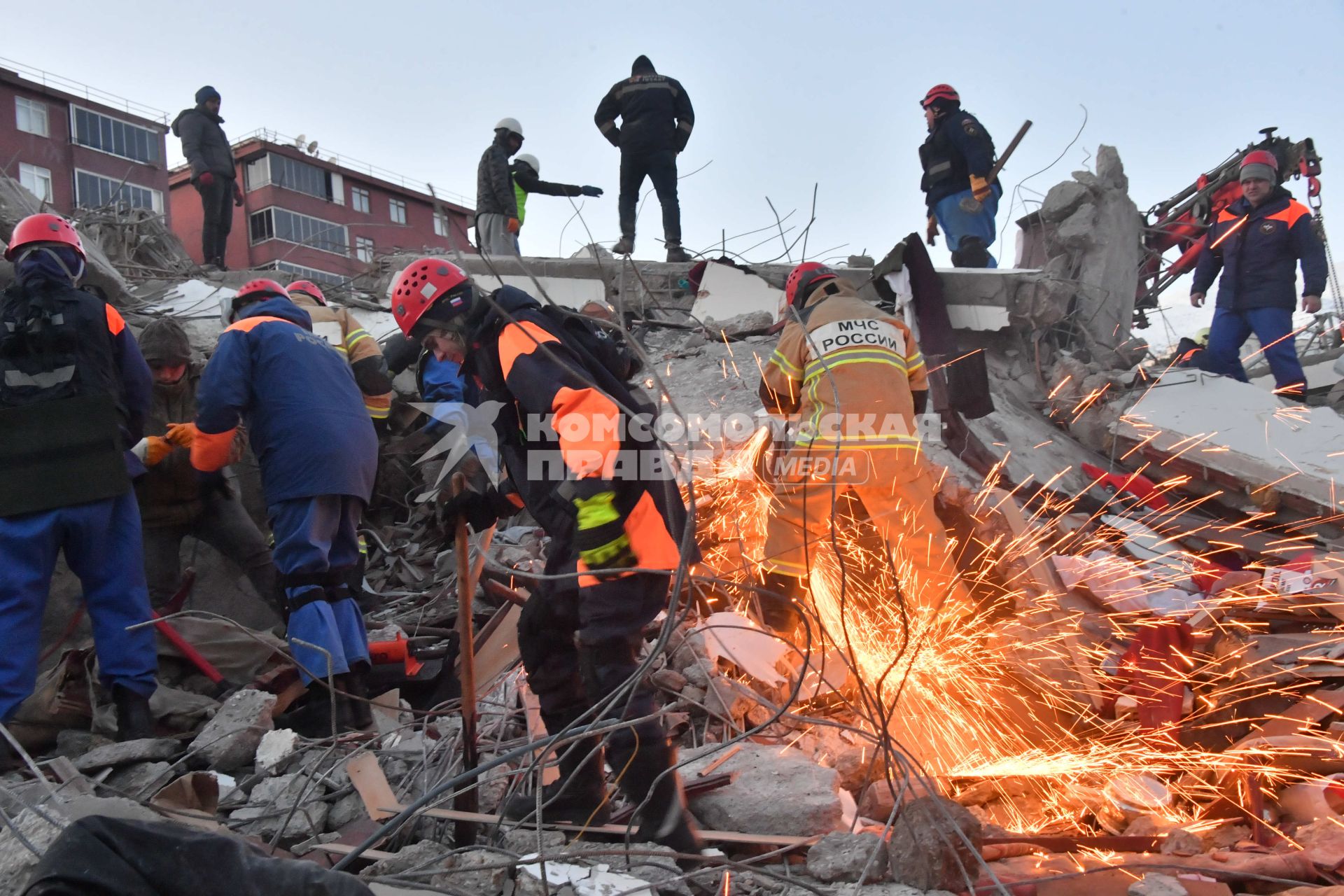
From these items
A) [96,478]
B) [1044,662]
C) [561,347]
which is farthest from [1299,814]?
[96,478]

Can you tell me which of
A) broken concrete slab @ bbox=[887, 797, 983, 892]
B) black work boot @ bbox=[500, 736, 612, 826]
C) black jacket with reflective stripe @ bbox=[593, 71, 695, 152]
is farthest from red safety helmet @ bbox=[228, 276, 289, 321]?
black jacket with reflective stripe @ bbox=[593, 71, 695, 152]

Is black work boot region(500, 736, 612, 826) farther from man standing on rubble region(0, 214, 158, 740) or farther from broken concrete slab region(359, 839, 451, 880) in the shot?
man standing on rubble region(0, 214, 158, 740)

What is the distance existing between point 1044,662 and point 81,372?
4.02m

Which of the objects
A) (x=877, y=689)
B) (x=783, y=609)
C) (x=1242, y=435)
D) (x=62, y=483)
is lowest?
(x=783, y=609)

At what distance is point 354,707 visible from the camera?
342 centimetres

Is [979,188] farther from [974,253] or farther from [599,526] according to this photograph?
[599,526]

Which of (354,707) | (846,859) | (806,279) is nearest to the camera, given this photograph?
(846,859)

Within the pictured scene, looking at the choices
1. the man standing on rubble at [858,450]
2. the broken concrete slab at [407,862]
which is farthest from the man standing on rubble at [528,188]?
the broken concrete slab at [407,862]

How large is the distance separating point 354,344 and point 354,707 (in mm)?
2226

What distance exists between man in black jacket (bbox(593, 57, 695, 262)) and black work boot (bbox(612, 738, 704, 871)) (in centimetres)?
495

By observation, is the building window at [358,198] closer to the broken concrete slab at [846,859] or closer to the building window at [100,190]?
the building window at [100,190]

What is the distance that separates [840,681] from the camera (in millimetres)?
3805

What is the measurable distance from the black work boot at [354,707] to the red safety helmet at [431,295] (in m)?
1.34

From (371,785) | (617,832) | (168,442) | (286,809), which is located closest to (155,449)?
(168,442)
